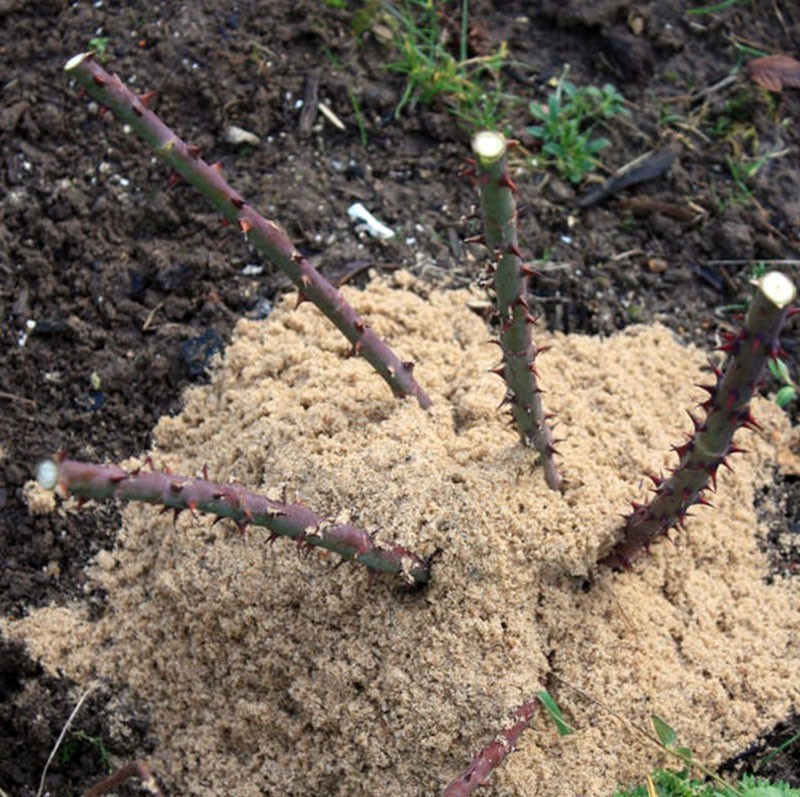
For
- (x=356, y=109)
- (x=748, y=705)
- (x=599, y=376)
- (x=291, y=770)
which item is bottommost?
(x=291, y=770)

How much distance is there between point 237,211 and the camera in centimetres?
207

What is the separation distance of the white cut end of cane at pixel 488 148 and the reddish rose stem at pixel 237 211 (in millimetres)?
577

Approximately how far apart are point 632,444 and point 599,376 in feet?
0.89

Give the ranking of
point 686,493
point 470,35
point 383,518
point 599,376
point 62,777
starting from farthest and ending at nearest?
1. point 470,35
2. point 599,376
3. point 62,777
4. point 383,518
5. point 686,493

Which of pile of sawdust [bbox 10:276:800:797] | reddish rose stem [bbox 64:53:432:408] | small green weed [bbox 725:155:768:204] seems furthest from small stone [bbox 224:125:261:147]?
small green weed [bbox 725:155:768:204]

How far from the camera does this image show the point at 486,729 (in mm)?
2127

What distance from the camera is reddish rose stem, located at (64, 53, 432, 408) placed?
6.34 feet

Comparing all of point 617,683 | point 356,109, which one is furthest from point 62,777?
point 356,109

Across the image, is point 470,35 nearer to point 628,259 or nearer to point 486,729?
point 628,259

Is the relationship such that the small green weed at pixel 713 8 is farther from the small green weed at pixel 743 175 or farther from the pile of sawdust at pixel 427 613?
the pile of sawdust at pixel 427 613

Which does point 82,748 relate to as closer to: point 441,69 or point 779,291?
point 779,291

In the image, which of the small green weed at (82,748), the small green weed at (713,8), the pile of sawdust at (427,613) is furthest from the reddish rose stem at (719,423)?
the small green weed at (713,8)

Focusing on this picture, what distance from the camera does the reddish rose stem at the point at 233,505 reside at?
1.65 meters

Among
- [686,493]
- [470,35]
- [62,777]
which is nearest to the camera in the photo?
[686,493]
